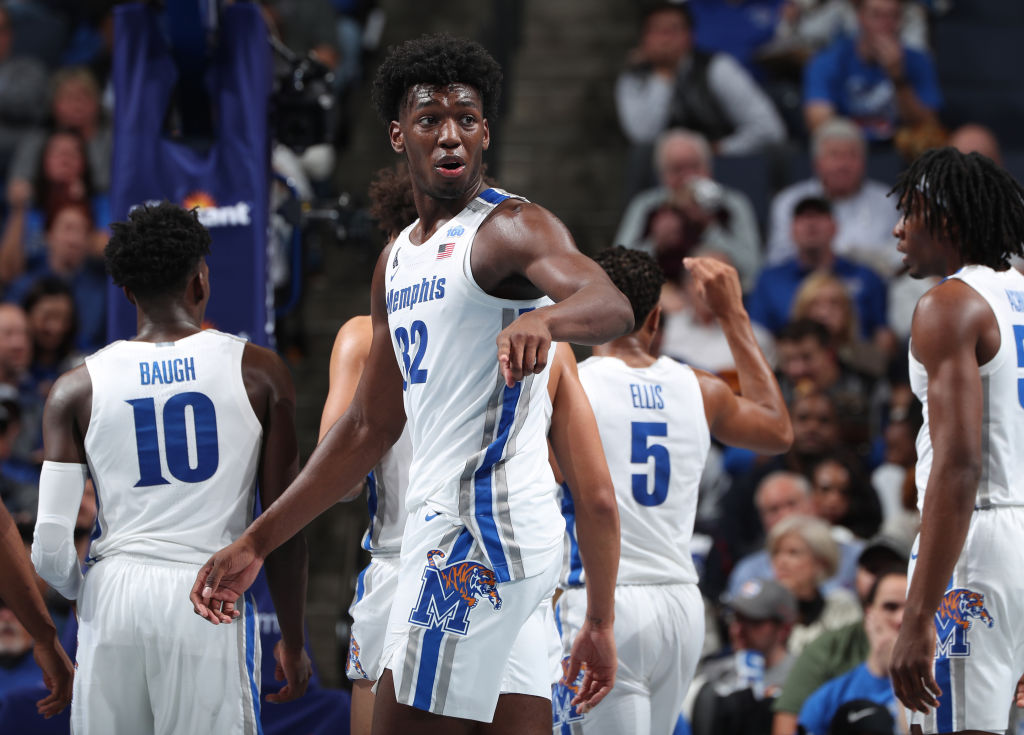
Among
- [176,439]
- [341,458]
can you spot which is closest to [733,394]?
[341,458]

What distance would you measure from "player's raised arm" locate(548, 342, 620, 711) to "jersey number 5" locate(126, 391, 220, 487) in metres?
0.99

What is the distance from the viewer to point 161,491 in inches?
154

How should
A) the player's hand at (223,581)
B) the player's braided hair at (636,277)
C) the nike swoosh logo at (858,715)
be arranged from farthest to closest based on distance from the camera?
the nike swoosh logo at (858,715), the player's braided hair at (636,277), the player's hand at (223,581)

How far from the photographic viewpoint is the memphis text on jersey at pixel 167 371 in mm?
3938

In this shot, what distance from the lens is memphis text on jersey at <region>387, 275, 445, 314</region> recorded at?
3195 mm

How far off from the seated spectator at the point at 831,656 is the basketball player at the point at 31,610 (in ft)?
9.90

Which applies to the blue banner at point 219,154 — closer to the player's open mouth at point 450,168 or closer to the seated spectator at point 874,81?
the player's open mouth at point 450,168

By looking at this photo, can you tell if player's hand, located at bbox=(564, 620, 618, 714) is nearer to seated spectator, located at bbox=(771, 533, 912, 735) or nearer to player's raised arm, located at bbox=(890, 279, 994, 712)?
player's raised arm, located at bbox=(890, 279, 994, 712)

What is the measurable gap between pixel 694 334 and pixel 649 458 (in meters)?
3.99

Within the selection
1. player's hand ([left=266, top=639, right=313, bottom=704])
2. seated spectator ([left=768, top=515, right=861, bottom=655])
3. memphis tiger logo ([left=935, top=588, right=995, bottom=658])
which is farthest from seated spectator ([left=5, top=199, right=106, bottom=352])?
memphis tiger logo ([left=935, top=588, right=995, bottom=658])

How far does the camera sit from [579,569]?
4.44 meters

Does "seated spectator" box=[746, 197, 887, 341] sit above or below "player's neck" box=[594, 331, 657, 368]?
above

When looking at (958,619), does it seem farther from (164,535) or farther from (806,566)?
(806,566)

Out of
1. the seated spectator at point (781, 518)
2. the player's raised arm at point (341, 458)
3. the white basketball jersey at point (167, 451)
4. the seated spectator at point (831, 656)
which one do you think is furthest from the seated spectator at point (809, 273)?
the player's raised arm at point (341, 458)
